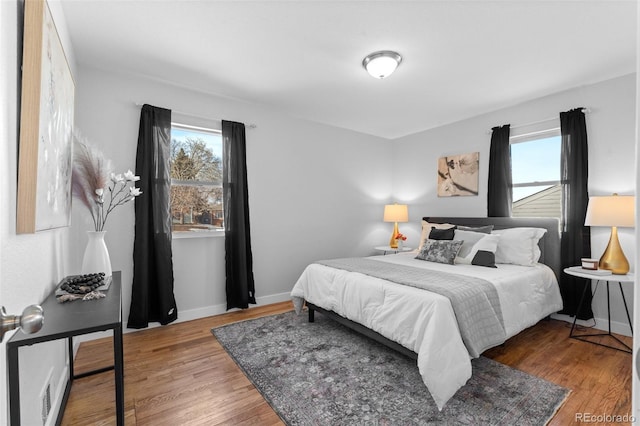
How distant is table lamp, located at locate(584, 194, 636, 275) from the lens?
2.54 metres

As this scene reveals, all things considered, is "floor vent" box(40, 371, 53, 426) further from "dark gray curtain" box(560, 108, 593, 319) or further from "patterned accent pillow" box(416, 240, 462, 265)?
"dark gray curtain" box(560, 108, 593, 319)

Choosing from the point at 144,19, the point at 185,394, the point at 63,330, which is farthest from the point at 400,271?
the point at 144,19

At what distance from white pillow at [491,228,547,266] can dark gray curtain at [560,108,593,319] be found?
26 cm

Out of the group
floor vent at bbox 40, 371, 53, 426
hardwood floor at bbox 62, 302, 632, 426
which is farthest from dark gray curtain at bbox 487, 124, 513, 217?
floor vent at bbox 40, 371, 53, 426

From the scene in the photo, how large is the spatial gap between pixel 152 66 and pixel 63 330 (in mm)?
2535

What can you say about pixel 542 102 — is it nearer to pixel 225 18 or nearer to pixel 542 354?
pixel 542 354

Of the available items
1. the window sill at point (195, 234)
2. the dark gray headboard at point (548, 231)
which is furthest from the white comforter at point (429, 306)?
the window sill at point (195, 234)

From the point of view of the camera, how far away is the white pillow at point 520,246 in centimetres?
312

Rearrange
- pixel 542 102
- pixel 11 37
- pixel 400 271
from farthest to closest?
pixel 542 102
pixel 400 271
pixel 11 37

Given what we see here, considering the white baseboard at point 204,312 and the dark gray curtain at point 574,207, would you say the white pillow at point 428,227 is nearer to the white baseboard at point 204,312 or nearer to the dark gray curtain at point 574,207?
the dark gray curtain at point 574,207

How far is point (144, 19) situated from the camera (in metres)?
2.11

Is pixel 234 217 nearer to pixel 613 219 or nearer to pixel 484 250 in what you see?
pixel 484 250

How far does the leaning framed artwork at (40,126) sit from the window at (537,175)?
432cm

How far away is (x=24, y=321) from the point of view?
2.18ft
